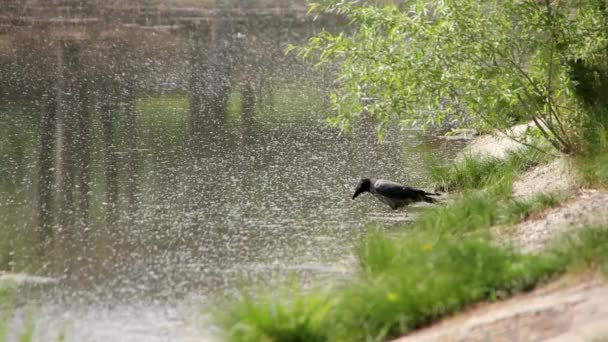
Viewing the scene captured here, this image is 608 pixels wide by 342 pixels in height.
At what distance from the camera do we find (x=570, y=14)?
432 inches

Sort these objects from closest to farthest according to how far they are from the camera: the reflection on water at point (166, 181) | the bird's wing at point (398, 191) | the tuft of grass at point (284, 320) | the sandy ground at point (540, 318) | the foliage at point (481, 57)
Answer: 1. the sandy ground at point (540, 318)
2. the tuft of grass at point (284, 320)
3. the reflection on water at point (166, 181)
4. the foliage at point (481, 57)
5. the bird's wing at point (398, 191)

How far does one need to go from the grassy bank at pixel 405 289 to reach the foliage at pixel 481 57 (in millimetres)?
2530

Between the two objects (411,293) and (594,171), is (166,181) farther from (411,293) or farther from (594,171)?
(411,293)

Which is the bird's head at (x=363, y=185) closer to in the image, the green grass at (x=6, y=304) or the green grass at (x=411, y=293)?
the green grass at (x=411, y=293)

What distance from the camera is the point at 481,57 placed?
1059 cm

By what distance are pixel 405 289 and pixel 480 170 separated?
5.03 metres

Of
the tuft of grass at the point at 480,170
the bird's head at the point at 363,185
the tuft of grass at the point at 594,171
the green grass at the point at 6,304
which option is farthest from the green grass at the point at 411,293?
the tuft of grass at the point at 480,170

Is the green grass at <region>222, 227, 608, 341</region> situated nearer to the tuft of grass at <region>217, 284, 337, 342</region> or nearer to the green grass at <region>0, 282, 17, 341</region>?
the tuft of grass at <region>217, 284, 337, 342</region>

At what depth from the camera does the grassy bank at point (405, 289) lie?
6.62 m

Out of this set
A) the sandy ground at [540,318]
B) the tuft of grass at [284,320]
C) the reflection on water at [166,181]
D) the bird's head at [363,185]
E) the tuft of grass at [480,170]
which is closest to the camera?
the sandy ground at [540,318]

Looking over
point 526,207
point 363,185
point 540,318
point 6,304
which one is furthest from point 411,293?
point 363,185

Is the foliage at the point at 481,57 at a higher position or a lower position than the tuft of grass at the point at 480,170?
higher

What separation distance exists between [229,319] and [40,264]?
2.80 m

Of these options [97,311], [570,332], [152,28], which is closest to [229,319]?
[97,311]
